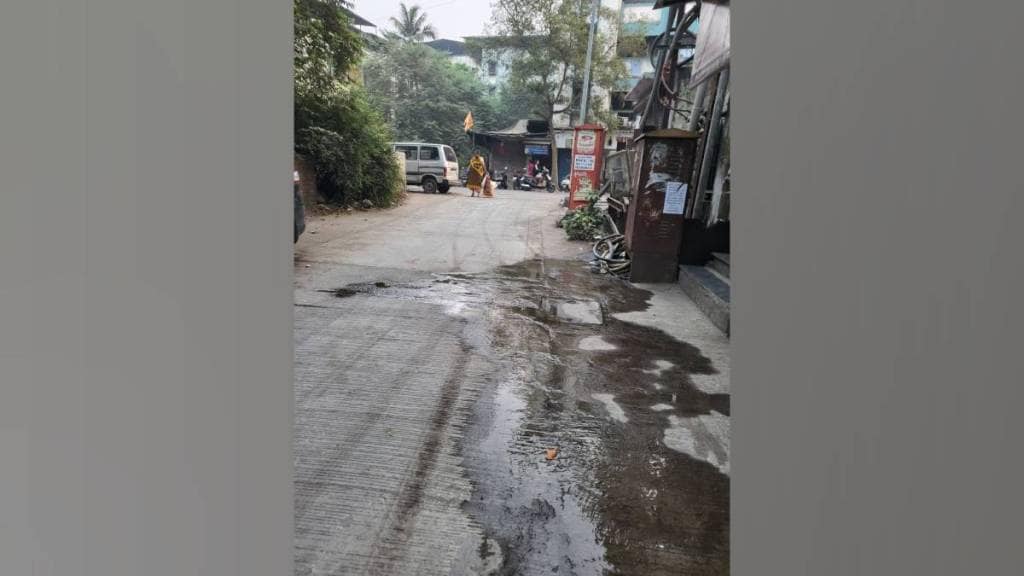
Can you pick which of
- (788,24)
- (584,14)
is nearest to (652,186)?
(788,24)

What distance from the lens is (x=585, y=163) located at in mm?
14992

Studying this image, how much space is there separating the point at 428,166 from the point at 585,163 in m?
7.30

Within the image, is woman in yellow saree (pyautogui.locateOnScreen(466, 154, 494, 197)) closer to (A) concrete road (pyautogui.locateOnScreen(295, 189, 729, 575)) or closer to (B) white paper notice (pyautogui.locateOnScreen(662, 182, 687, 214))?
(B) white paper notice (pyautogui.locateOnScreen(662, 182, 687, 214))

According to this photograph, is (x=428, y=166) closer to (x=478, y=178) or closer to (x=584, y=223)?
(x=478, y=178)

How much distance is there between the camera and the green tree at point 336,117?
39.1 feet

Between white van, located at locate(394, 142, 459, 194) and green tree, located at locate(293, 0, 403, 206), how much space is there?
4.08m

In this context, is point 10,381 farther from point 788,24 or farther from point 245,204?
point 788,24

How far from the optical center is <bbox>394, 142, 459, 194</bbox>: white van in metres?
20.8

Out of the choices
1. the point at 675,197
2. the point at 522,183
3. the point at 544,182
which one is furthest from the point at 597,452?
the point at 544,182

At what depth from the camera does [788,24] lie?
1.20 meters

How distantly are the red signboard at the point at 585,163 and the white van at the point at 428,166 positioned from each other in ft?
22.1

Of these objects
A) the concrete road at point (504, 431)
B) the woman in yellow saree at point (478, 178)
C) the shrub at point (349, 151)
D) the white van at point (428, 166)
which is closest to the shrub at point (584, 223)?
the concrete road at point (504, 431)

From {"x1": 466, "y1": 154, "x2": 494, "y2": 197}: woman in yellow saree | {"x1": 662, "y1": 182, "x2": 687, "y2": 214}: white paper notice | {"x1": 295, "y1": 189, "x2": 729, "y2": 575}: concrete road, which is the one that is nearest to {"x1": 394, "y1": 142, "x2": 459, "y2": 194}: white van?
{"x1": 466, "y1": 154, "x2": 494, "y2": 197}: woman in yellow saree

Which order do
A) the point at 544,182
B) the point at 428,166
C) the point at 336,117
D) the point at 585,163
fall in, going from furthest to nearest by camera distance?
the point at 544,182 → the point at 428,166 → the point at 585,163 → the point at 336,117
